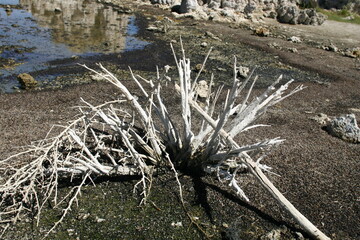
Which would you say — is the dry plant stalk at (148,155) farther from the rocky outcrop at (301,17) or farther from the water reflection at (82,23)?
the rocky outcrop at (301,17)

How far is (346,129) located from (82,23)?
1329 cm

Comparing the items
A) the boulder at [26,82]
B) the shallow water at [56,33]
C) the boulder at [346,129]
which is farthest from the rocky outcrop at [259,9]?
the boulder at [346,129]

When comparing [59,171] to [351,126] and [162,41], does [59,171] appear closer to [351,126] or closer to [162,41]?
[351,126]

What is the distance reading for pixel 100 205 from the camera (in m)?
3.34

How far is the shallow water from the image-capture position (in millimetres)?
9797

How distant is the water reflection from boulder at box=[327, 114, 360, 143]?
786cm

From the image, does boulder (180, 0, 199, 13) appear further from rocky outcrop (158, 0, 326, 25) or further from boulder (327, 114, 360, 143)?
boulder (327, 114, 360, 143)

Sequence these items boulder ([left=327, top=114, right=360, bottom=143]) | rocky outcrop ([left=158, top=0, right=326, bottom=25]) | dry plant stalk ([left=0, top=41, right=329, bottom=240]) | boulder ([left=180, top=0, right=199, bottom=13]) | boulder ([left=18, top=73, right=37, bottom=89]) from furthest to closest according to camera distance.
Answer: rocky outcrop ([left=158, top=0, right=326, bottom=25]) < boulder ([left=180, top=0, right=199, bottom=13]) < boulder ([left=18, top=73, right=37, bottom=89]) < boulder ([left=327, top=114, right=360, bottom=143]) < dry plant stalk ([left=0, top=41, right=329, bottom=240])

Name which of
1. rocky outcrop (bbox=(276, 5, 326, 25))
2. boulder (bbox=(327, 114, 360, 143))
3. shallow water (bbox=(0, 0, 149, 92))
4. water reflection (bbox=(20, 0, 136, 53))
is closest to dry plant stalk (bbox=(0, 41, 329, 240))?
boulder (bbox=(327, 114, 360, 143))

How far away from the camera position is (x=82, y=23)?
15.7m

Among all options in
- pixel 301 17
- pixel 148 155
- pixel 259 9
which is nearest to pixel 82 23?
pixel 148 155

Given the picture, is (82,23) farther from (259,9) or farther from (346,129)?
(259,9)

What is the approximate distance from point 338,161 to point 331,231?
1.68 m

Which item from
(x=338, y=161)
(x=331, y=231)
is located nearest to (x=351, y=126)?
(x=338, y=161)
